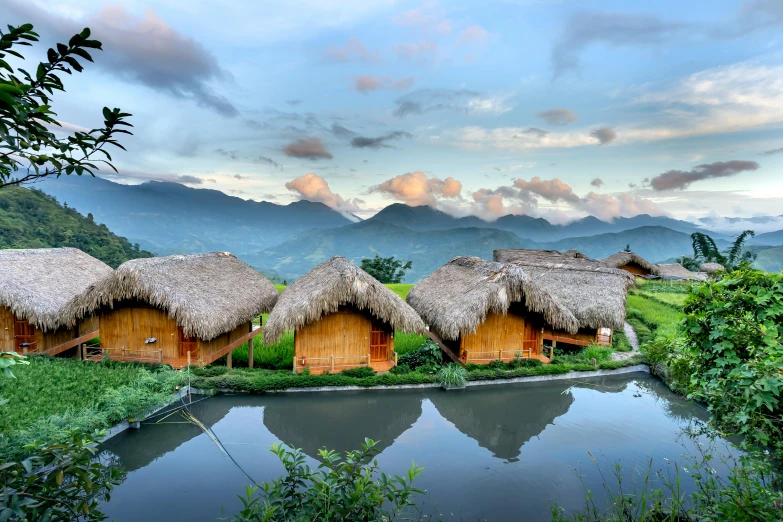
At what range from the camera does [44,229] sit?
30953 millimetres

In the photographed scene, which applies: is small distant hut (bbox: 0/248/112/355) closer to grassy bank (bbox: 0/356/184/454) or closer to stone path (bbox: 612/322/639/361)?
grassy bank (bbox: 0/356/184/454)

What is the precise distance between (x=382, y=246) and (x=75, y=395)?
534 feet

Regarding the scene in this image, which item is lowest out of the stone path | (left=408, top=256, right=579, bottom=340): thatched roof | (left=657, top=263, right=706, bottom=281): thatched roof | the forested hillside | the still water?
the still water

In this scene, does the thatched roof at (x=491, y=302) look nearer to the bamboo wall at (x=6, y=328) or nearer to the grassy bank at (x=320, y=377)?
the grassy bank at (x=320, y=377)

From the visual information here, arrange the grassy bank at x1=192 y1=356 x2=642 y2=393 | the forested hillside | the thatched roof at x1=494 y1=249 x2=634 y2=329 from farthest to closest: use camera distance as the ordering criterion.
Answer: the forested hillside, the thatched roof at x1=494 y1=249 x2=634 y2=329, the grassy bank at x1=192 y1=356 x2=642 y2=393

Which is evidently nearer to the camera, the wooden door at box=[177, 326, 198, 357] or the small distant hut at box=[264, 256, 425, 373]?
the small distant hut at box=[264, 256, 425, 373]

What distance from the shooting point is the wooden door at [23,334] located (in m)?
10.5

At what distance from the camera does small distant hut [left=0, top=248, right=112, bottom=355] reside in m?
10.0

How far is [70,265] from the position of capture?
1319 centimetres

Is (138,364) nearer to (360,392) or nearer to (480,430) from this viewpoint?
(360,392)

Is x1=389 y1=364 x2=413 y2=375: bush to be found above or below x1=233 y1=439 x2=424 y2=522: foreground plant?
below

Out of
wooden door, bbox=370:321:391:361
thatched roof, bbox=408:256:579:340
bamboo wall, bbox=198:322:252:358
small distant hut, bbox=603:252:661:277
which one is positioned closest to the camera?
bamboo wall, bbox=198:322:252:358

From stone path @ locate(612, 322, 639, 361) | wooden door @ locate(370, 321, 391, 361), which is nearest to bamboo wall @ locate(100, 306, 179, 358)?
wooden door @ locate(370, 321, 391, 361)

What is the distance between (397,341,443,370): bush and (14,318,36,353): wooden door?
10.0 m
